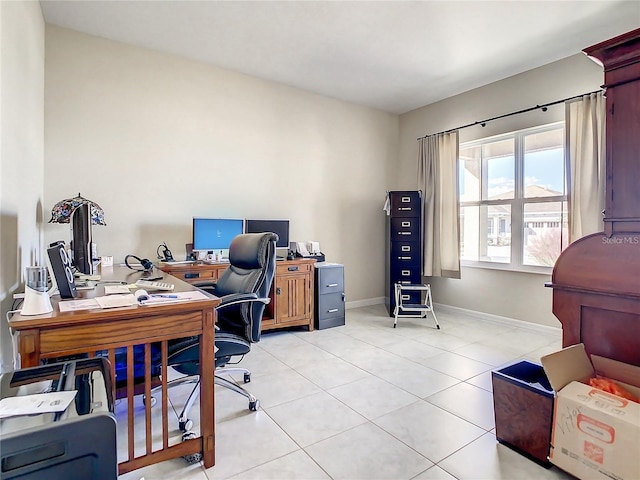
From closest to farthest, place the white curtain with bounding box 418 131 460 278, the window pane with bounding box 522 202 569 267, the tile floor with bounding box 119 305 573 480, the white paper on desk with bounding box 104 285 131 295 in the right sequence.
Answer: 1. the tile floor with bounding box 119 305 573 480
2. the white paper on desk with bounding box 104 285 131 295
3. the window pane with bounding box 522 202 569 267
4. the white curtain with bounding box 418 131 460 278

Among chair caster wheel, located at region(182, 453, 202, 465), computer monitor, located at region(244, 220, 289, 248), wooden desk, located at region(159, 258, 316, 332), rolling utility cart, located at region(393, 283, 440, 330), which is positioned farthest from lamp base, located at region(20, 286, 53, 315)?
rolling utility cart, located at region(393, 283, 440, 330)

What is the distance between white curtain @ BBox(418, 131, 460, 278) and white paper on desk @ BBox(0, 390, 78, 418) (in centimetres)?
420

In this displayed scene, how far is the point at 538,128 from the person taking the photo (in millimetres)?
3717

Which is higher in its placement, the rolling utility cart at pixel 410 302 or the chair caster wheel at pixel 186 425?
the rolling utility cart at pixel 410 302

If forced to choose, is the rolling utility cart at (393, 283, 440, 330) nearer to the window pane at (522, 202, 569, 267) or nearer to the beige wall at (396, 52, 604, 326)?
the beige wall at (396, 52, 604, 326)

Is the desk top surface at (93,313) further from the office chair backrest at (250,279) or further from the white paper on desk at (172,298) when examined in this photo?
the office chair backrest at (250,279)

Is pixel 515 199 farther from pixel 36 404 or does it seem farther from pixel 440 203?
pixel 36 404

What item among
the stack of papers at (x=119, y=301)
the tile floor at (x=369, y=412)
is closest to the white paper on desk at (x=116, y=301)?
the stack of papers at (x=119, y=301)

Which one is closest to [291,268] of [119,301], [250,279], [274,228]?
[274,228]

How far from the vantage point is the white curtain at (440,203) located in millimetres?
4359

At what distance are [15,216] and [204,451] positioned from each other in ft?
5.35

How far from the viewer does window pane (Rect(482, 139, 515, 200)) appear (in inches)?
159

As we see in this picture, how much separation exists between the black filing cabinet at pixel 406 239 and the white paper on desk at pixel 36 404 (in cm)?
395

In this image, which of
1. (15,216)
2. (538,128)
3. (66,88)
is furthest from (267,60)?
(538,128)
